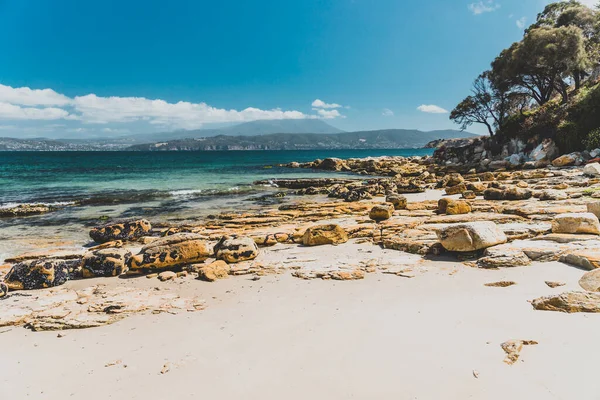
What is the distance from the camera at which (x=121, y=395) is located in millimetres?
4180

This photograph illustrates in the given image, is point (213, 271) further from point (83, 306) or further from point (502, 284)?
point (502, 284)

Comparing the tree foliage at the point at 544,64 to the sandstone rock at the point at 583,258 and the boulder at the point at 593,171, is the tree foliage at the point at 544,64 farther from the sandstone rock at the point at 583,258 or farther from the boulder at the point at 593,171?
the sandstone rock at the point at 583,258

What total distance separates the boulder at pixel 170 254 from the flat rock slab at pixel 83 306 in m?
1.24

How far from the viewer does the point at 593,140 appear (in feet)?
92.6

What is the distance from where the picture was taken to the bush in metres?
28.0

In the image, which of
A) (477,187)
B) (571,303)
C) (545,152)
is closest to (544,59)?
(545,152)

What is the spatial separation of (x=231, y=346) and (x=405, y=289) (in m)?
3.83

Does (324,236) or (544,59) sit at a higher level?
(544,59)

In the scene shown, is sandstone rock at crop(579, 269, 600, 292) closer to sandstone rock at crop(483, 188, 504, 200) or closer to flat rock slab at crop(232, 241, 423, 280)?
flat rock slab at crop(232, 241, 423, 280)

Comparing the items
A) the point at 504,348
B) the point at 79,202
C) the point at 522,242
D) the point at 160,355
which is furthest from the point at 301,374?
the point at 79,202

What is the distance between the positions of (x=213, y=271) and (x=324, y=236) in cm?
402

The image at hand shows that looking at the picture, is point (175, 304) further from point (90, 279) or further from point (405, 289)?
point (405, 289)

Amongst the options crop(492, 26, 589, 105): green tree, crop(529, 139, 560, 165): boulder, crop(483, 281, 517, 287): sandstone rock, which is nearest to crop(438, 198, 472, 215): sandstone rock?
crop(483, 281, 517, 287): sandstone rock

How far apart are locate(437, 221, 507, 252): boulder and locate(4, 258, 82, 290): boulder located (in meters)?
10.5
